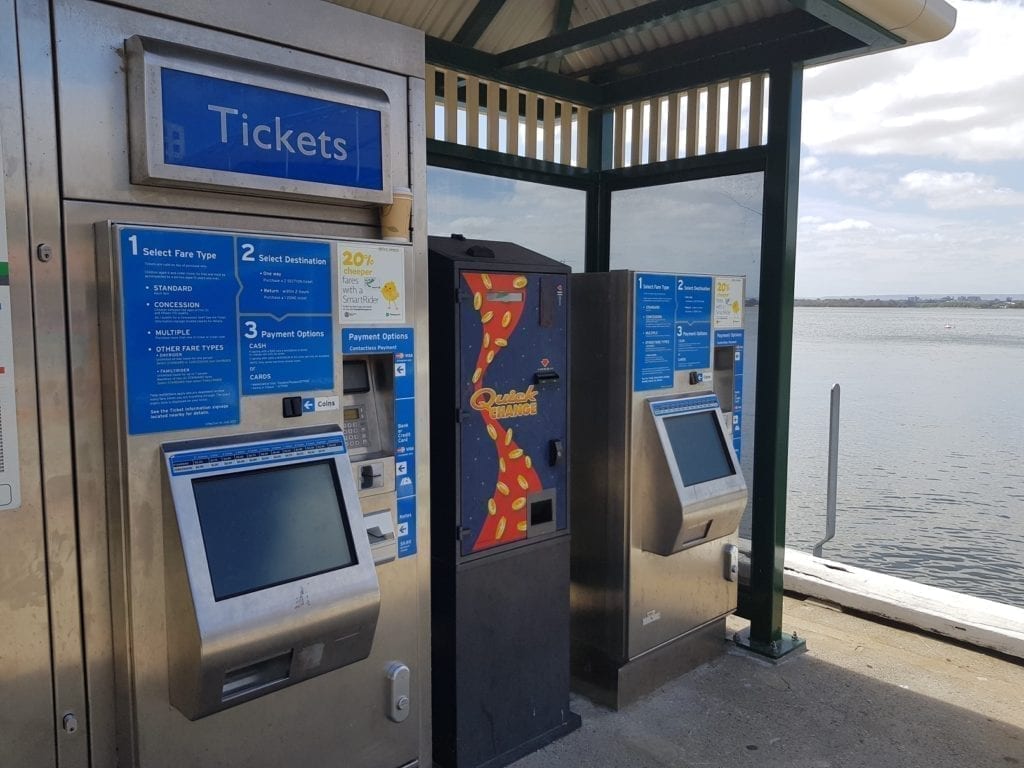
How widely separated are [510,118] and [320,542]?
105 inches

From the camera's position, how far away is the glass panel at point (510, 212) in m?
3.89

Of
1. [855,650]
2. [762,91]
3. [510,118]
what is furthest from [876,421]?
[510,118]

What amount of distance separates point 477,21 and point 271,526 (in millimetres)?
2772

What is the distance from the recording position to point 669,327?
3.62m

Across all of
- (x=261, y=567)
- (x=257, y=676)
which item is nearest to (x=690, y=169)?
(x=261, y=567)

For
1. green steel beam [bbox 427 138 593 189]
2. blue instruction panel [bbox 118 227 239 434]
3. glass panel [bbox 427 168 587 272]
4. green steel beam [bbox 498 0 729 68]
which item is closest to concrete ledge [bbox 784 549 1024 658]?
glass panel [bbox 427 168 587 272]

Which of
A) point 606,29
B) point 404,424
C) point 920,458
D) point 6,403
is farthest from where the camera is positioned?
point 920,458

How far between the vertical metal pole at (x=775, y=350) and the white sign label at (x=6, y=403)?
10.3ft

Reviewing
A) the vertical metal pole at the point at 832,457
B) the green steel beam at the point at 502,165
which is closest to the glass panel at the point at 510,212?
the green steel beam at the point at 502,165

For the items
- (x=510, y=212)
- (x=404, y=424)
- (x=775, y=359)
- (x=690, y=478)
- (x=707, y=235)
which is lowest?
(x=690, y=478)

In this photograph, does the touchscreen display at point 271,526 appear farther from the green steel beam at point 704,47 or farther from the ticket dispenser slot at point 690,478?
the green steel beam at point 704,47

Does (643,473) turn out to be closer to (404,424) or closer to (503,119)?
(404,424)

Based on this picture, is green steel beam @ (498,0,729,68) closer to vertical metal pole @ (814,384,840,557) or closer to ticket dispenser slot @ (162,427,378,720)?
ticket dispenser slot @ (162,427,378,720)

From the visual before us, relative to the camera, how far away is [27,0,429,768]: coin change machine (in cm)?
196
